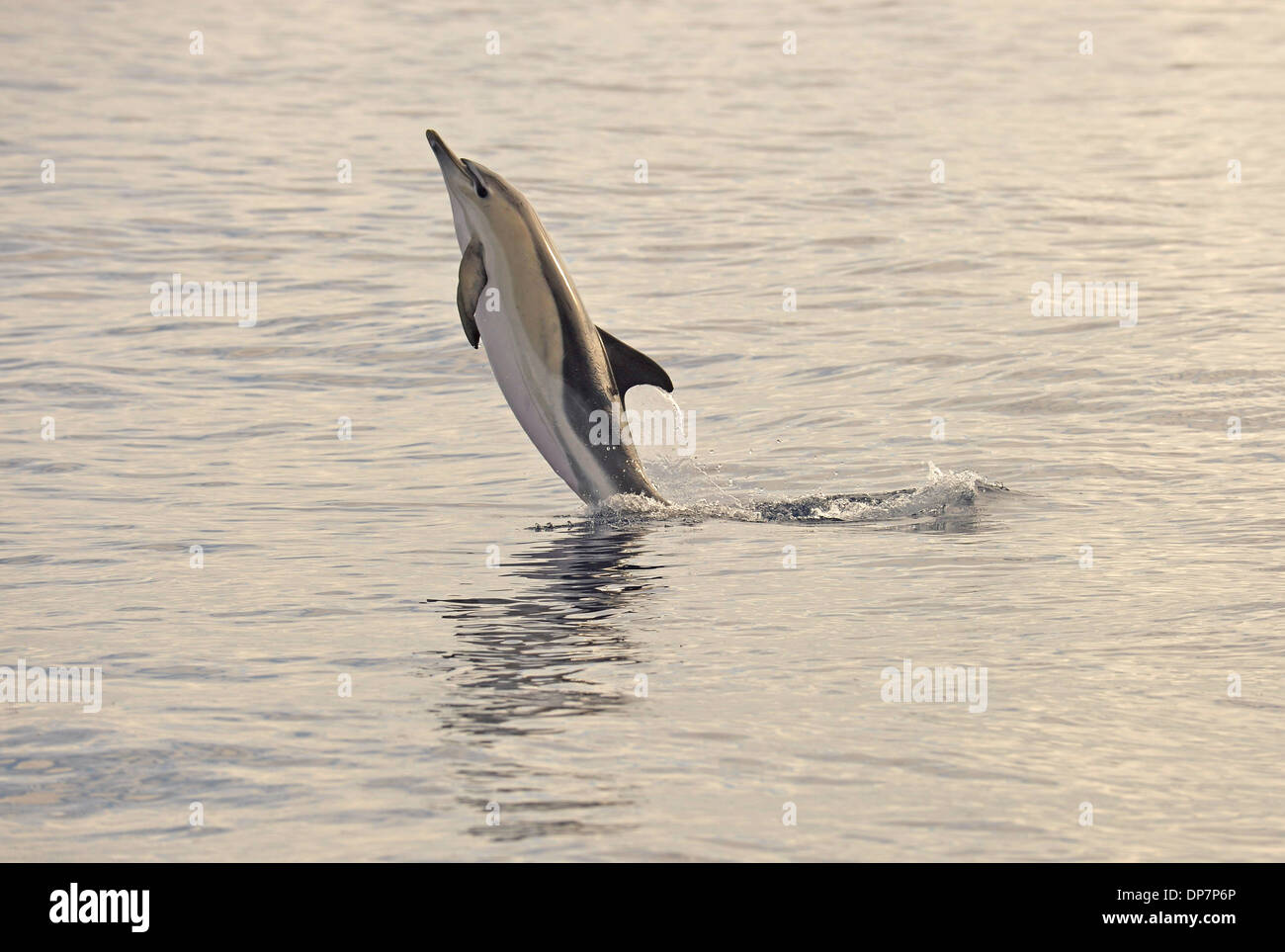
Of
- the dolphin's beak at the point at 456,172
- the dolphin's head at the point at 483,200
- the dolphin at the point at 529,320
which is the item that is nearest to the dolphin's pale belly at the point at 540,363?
the dolphin at the point at 529,320

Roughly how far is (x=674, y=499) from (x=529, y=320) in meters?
2.29

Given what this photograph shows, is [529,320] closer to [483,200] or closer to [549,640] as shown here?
[483,200]

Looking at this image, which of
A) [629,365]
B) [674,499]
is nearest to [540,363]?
[629,365]

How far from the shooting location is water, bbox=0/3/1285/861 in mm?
7668

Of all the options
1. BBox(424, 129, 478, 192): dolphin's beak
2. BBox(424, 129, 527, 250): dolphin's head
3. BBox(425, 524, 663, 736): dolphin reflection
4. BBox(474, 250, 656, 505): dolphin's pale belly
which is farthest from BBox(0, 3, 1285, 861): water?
BBox(424, 129, 478, 192): dolphin's beak

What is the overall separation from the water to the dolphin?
0.86m

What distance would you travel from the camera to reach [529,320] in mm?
11688

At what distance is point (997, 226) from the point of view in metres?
25.1

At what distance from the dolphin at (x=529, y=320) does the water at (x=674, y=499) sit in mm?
860

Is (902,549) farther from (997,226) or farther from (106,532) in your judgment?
(997,226)

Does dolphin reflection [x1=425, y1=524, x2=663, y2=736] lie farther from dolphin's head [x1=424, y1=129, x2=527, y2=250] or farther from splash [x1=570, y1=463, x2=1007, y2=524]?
dolphin's head [x1=424, y1=129, x2=527, y2=250]

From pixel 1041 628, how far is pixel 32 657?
4837mm

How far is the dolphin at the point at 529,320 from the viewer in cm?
1168

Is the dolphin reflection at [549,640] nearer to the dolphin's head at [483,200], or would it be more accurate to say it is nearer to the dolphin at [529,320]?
the dolphin at [529,320]
